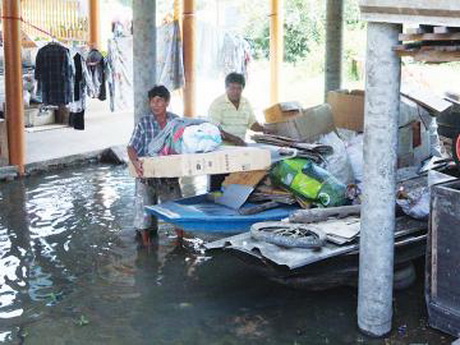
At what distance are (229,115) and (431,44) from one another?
3498 mm

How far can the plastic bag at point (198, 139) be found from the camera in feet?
21.2

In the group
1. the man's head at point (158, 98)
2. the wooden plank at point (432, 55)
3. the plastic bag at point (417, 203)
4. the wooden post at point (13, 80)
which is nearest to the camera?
the wooden plank at point (432, 55)

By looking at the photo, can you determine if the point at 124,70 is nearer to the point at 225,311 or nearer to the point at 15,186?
the point at 15,186

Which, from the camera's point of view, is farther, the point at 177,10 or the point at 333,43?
the point at 177,10

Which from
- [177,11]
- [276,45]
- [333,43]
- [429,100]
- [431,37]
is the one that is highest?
[177,11]

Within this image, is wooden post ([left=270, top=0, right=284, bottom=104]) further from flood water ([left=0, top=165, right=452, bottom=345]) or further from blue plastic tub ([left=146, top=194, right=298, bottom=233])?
blue plastic tub ([left=146, top=194, right=298, bottom=233])

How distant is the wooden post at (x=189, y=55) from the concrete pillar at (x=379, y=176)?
8.28 m

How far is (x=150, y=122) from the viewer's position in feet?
23.2

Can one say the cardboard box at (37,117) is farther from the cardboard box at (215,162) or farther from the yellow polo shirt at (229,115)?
the cardboard box at (215,162)

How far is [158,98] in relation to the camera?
6914mm

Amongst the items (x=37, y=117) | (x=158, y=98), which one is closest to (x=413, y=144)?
(x=158, y=98)

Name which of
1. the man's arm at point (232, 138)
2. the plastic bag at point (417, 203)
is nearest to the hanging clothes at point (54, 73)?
the man's arm at point (232, 138)

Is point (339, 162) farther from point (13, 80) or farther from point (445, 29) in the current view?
point (13, 80)

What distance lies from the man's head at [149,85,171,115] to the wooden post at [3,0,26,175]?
13.7 feet
